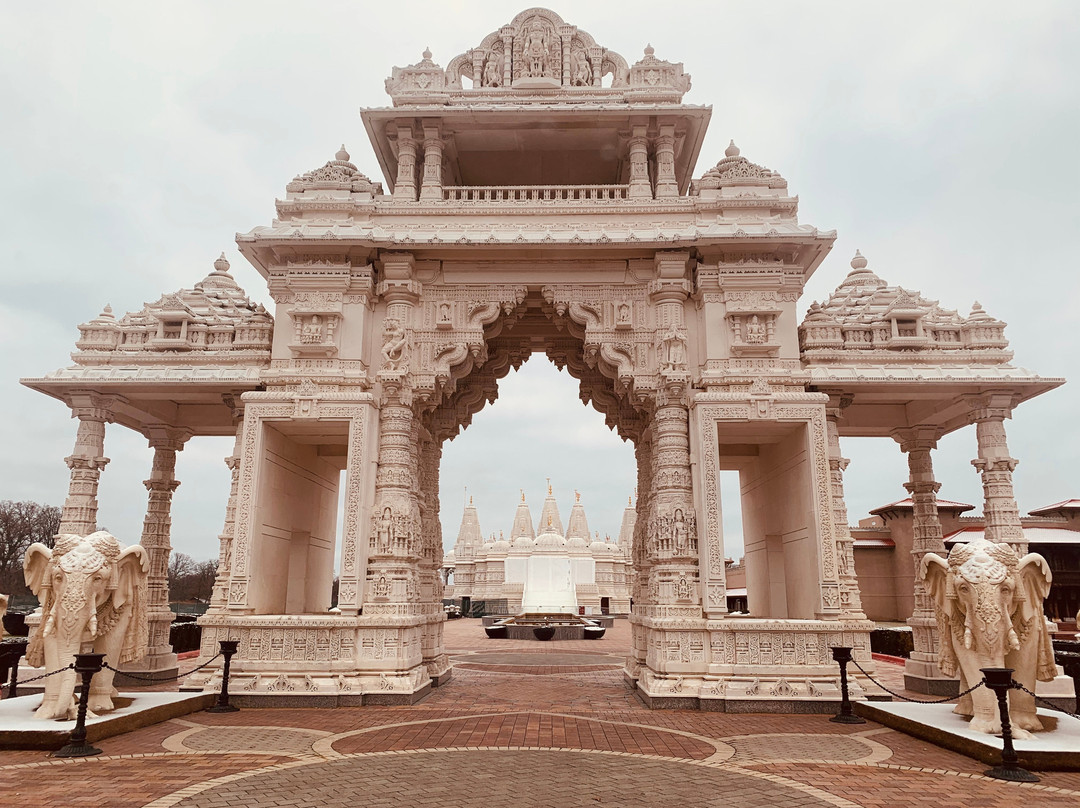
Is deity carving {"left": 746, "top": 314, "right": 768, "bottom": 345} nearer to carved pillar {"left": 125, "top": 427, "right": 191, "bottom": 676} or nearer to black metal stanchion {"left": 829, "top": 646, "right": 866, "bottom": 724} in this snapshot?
black metal stanchion {"left": 829, "top": 646, "right": 866, "bottom": 724}

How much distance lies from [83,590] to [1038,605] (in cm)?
1176

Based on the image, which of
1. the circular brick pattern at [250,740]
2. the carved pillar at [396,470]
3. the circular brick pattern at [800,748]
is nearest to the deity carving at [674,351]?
the carved pillar at [396,470]

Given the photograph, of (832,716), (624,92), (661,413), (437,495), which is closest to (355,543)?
(437,495)

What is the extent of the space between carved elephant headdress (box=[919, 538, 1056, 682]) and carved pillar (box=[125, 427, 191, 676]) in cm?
1340

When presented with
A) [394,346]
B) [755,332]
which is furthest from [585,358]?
[394,346]

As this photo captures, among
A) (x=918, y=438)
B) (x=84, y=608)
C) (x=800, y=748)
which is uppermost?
(x=918, y=438)

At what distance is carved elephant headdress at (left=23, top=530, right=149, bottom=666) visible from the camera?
29.1 ft

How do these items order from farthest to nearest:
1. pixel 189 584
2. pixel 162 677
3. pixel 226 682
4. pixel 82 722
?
pixel 189 584 → pixel 162 677 → pixel 226 682 → pixel 82 722

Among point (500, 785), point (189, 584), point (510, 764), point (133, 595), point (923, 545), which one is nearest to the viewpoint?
point (500, 785)

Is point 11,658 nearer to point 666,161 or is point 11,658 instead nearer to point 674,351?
point 674,351

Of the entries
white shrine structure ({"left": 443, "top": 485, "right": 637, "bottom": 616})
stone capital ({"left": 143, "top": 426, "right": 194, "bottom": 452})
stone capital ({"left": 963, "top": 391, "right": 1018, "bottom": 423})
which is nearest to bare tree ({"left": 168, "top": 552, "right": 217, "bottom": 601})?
white shrine structure ({"left": 443, "top": 485, "right": 637, "bottom": 616})

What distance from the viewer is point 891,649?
19.3m

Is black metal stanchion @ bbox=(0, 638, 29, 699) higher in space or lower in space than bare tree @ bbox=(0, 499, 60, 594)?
lower

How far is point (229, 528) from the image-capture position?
12.1m
